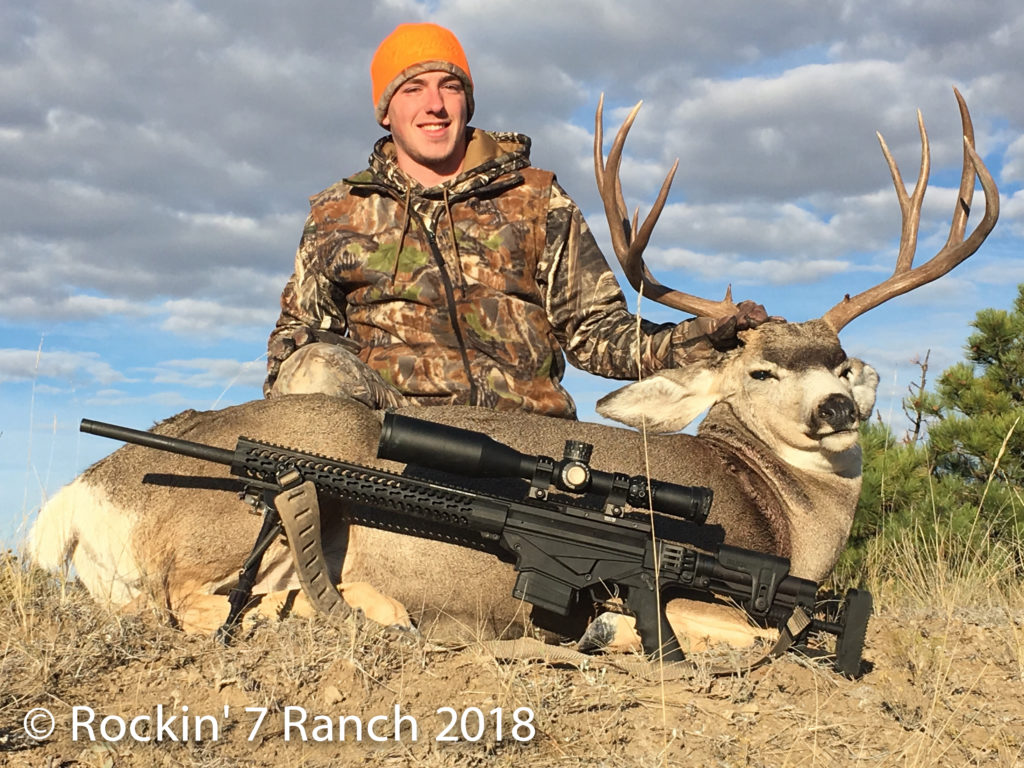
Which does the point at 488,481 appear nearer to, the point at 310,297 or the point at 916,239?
the point at 310,297

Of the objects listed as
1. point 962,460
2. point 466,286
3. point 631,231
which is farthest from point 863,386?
point 962,460

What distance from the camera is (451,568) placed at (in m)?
4.45

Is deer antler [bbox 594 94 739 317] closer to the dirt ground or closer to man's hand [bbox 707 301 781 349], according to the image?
man's hand [bbox 707 301 781 349]

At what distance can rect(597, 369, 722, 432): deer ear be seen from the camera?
533cm


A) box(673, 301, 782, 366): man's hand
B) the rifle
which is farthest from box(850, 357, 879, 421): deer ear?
the rifle

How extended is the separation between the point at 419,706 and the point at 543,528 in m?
0.87

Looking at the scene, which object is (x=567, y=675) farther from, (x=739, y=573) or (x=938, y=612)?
(x=938, y=612)

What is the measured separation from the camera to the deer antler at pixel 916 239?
5.50 meters

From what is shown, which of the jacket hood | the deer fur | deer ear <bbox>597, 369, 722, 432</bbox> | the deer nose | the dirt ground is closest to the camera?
the dirt ground

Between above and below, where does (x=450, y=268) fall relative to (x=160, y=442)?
above

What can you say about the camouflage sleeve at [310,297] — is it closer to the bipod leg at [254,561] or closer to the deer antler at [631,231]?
the deer antler at [631,231]

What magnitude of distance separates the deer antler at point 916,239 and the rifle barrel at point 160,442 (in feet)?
10.3

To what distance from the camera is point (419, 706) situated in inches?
138

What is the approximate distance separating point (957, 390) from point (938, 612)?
17.4ft
